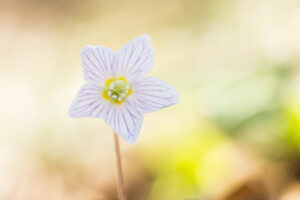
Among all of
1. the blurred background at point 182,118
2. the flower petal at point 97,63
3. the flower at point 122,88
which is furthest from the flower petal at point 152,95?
the blurred background at point 182,118

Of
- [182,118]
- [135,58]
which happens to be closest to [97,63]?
[135,58]

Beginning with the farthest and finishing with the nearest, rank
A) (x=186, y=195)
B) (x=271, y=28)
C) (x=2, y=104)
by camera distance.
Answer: (x=271, y=28)
(x=2, y=104)
(x=186, y=195)

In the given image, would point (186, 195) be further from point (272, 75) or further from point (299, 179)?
point (272, 75)

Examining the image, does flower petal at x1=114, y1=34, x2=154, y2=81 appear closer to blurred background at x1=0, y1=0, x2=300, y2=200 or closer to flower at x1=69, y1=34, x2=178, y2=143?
flower at x1=69, y1=34, x2=178, y2=143

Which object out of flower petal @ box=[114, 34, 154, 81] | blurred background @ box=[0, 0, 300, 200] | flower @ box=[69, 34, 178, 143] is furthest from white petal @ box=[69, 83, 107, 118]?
blurred background @ box=[0, 0, 300, 200]

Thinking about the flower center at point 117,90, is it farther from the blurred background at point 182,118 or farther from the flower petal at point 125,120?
the blurred background at point 182,118

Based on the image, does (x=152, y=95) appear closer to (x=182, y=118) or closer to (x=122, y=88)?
(x=122, y=88)

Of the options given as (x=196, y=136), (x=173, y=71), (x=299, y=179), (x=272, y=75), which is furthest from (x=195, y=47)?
(x=299, y=179)
